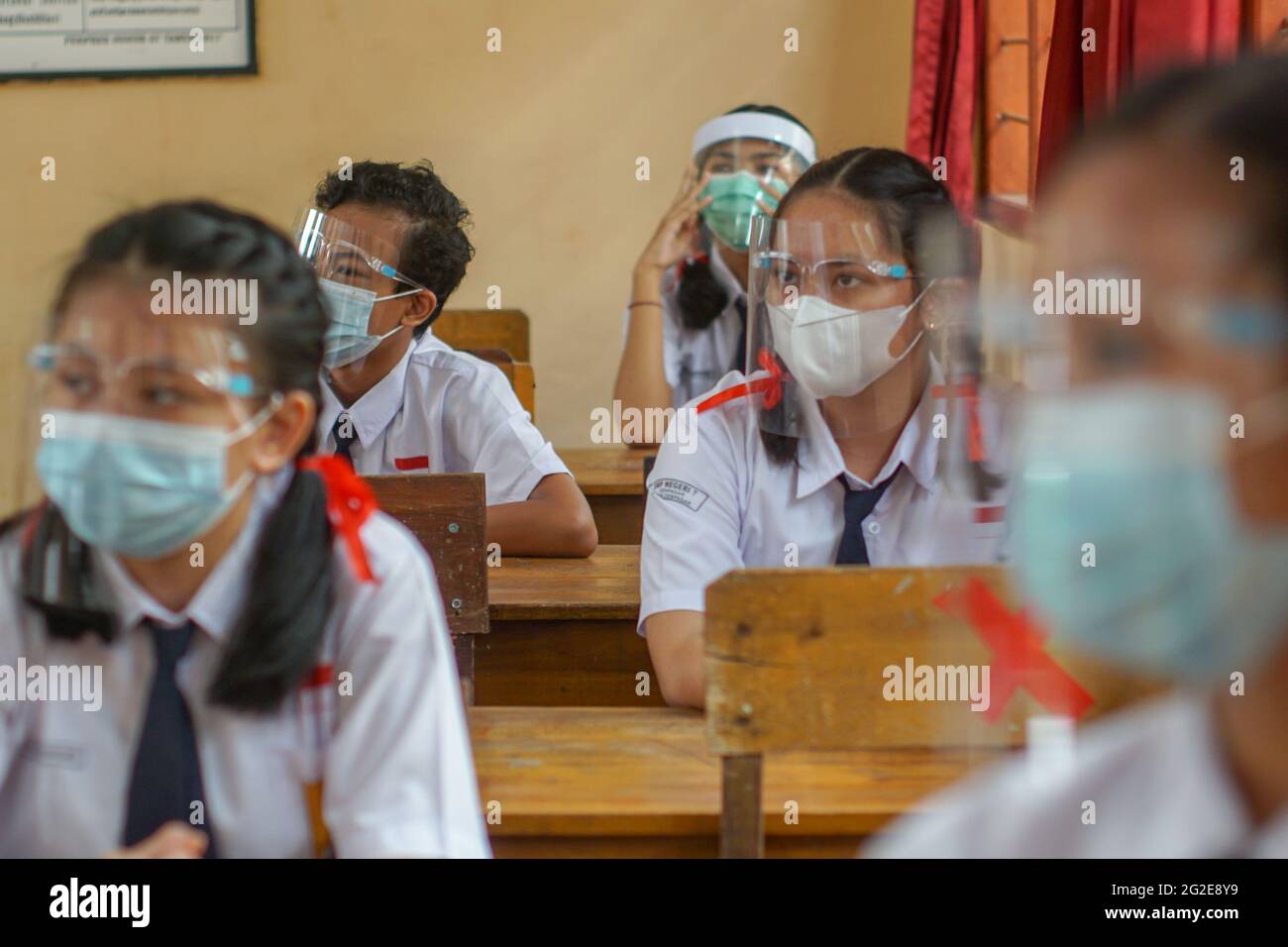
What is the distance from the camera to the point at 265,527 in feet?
3.54

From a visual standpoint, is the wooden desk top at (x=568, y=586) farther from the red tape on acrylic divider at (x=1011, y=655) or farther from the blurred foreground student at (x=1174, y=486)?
the blurred foreground student at (x=1174, y=486)

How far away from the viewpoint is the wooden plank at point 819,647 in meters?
→ 1.17

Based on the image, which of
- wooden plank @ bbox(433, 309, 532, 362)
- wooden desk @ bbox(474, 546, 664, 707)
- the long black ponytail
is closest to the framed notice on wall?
wooden plank @ bbox(433, 309, 532, 362)

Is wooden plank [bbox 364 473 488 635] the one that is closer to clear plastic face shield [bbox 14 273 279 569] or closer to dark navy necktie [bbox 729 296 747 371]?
clear plastic face shield [bbox 14 273 279 569]

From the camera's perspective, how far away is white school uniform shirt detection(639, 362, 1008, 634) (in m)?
1.81

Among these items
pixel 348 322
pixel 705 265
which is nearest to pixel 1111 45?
pixel 348 322

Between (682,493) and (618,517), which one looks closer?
(682,493)

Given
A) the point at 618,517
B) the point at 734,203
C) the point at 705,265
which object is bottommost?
the point at 618,517

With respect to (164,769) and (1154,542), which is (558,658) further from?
(1154,542)

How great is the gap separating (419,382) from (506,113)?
2.40m

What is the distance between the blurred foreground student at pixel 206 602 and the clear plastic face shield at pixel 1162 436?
0.53 meters

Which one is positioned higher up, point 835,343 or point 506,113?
point 506,113
